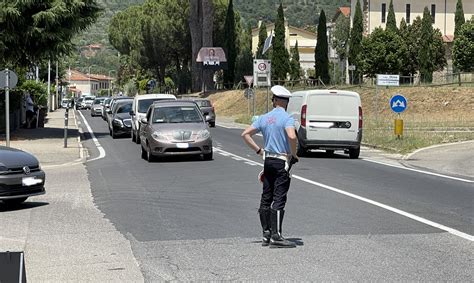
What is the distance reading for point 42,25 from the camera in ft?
104

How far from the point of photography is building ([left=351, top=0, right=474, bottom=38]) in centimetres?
9181

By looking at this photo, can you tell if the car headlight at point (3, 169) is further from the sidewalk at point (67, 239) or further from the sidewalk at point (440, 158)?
the sidewalk at point (440, 158)

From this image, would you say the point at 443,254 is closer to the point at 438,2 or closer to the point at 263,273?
the point at 263,273

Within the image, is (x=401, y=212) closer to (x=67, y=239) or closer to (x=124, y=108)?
(x=67, y=239)

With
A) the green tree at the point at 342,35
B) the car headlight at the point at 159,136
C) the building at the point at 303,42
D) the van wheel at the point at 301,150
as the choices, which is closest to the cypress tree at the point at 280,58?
the green tree at the point at 342,35

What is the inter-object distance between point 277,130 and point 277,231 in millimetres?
1160

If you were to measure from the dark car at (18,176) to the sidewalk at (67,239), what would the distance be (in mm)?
298

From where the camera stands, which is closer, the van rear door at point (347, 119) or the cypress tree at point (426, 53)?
the van rear door at point (347, 119)

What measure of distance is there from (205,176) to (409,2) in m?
79.7

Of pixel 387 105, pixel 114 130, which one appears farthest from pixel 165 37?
pixel 114 130

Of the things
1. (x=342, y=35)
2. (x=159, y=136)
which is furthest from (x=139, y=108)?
(x=342, y=35)

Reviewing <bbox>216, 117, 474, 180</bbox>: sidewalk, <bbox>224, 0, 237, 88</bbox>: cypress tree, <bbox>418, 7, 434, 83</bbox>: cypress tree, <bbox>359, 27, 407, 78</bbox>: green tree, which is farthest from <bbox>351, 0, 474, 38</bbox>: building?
<bbox>216, 117, 474, 180</bbox>: sidewalk

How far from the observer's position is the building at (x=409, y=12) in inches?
3615

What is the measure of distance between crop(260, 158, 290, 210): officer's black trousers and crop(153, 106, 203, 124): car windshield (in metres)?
13.7
